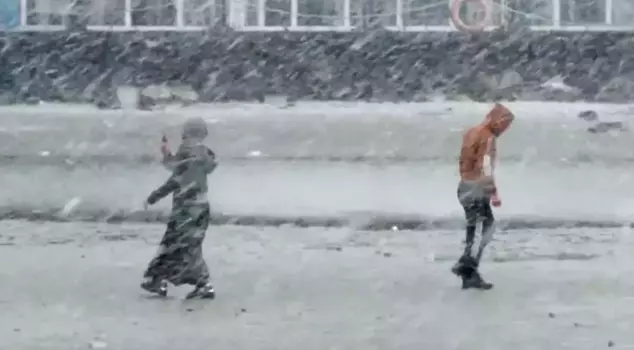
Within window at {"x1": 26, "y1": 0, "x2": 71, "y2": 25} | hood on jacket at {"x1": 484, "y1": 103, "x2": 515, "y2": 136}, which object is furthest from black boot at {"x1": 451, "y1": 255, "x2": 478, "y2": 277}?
window at {"x1": 26, "y1": 0, "x2": 71, "y2": 25}

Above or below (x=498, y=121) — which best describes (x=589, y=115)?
below

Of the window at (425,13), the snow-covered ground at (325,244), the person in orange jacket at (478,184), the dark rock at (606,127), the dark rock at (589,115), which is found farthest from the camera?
the window at (425,13)

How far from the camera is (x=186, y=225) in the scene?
344 inches

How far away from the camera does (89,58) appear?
28.8m

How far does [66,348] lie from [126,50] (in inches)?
872

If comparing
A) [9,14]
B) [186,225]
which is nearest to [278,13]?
[9,14]

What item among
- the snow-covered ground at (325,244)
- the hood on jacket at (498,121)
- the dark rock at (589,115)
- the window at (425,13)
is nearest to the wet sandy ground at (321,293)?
the snow-covered ground at (325,244)

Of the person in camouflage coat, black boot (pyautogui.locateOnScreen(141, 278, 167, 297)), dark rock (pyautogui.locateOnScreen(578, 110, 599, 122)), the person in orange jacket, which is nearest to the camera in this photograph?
the person in camouflage coat

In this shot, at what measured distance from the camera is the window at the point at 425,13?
2856 cm

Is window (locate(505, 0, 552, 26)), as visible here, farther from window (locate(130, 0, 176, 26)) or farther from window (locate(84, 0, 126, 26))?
window (locate(84, 0, 126, 26))

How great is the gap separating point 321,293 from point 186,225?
1105mm

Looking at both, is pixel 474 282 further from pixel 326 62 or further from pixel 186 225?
pixel 326 62

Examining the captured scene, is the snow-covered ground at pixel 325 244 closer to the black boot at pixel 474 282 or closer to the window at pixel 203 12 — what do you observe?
the black boot at pixel 474 282

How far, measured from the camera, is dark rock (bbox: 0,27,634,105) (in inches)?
1120
